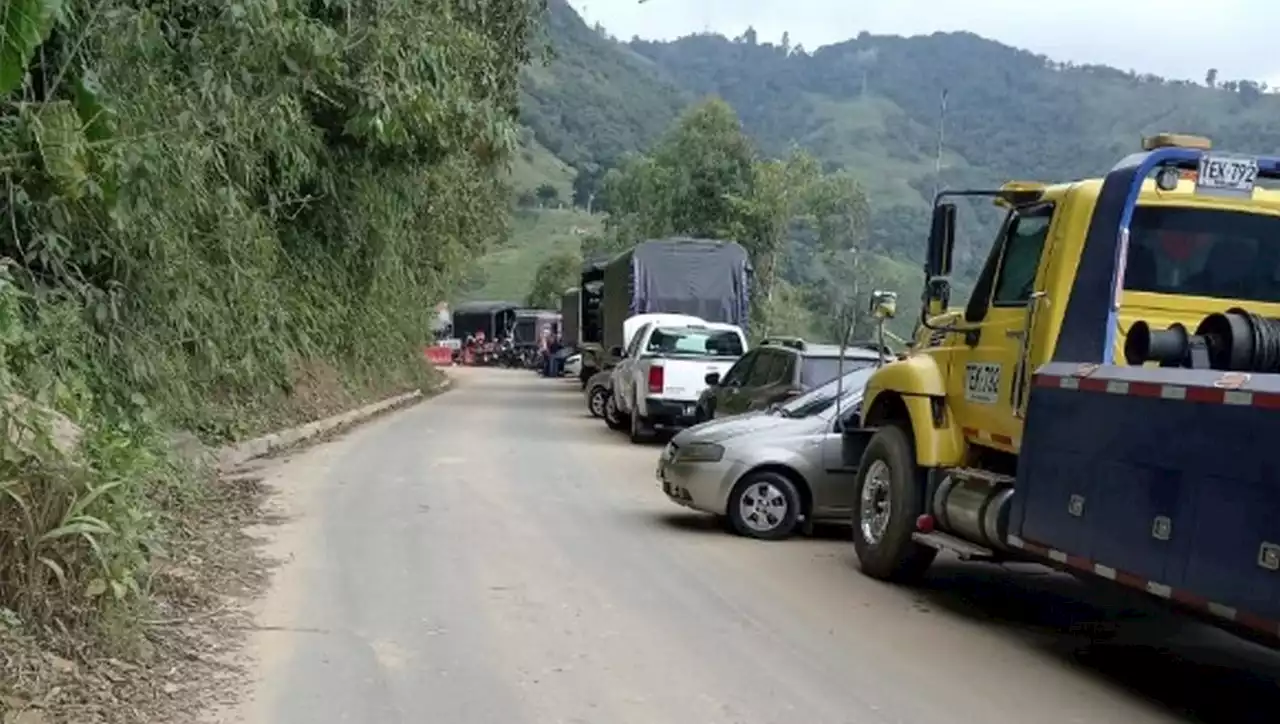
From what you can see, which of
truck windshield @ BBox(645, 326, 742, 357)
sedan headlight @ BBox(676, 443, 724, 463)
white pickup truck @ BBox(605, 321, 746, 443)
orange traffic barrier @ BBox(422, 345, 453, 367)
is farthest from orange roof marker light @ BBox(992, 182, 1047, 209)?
→ orange traffic barrier @ BBox(422, 345, 453, 367)

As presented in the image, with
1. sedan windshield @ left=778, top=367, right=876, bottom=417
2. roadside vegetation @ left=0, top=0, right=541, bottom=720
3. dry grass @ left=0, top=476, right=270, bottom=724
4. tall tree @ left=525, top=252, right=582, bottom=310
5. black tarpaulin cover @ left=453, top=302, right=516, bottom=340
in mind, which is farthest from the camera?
tall tree @ left=525, top=252, right=582, bottom=310

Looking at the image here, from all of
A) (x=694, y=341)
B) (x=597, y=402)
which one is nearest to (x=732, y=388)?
(x=694, y=341)

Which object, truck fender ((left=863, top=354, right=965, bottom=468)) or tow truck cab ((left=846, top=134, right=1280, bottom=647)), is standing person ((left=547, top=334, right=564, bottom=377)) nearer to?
tow truck cab ((left=846, top=134, right=1280, bottom=647))

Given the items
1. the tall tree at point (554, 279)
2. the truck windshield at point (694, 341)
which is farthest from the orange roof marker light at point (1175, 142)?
the tall tree at point (554, 279)

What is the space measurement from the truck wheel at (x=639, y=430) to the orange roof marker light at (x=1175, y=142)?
13.7m

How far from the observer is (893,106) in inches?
3408

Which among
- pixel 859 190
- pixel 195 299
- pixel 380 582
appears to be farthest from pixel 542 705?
pixel 859 190

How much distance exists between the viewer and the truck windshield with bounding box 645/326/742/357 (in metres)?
21.7

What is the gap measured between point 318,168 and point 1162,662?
15.2 metres

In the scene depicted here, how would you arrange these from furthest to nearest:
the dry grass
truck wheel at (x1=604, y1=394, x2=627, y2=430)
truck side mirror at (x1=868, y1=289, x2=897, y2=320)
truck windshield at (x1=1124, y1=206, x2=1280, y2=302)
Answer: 1. truck wheel at (x1=604, y1=394, x2=627, y2=430)
2. truck side mirror at (x1=868, y1=289, x2=897, y2=320)
3. truck windshield at (x1=1124, y1=206, x2=1280, y2=302)
4. the dry grass

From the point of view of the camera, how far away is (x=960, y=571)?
1052 centimetres

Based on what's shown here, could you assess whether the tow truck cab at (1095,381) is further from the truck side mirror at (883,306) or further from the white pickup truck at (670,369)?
the white pickup truck at (670,369)

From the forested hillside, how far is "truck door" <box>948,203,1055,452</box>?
22.7 inches

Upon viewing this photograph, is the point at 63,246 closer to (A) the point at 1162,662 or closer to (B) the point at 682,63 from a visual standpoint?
(A) the point at 1162,662
